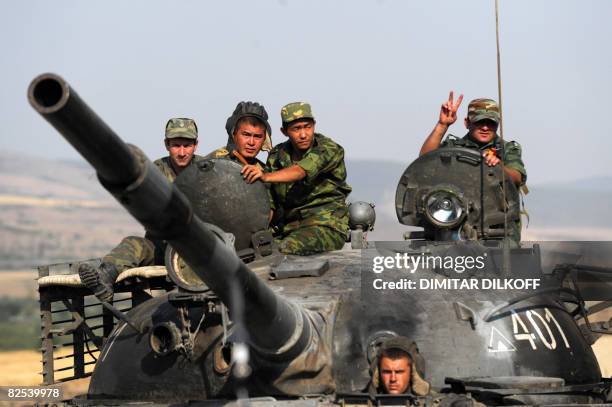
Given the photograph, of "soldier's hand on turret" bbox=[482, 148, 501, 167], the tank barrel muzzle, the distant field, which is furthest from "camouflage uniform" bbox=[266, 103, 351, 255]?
the distant field

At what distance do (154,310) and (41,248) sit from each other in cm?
4505

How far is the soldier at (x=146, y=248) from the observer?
12227 mm

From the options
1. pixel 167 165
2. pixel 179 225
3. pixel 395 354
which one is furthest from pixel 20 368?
pixel 179 225

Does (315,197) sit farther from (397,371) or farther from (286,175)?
(397,371)

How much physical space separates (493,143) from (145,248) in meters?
3.70

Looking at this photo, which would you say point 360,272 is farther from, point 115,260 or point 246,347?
point 115,260

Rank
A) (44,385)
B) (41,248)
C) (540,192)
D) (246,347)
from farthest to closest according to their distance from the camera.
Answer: (41,248), (540,192), (44,385), (246,347)

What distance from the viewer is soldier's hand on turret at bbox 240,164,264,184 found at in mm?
12438

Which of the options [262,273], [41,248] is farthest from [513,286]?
[41,248]

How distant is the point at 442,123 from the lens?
13.9 m

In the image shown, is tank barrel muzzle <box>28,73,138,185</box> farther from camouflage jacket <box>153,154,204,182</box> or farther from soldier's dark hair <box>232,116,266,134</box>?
camouflage jacket <box>153,154,204,182</box>

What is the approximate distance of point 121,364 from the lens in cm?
1157

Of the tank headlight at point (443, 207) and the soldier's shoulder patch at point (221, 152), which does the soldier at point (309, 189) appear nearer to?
the tank headlight at point (443, 207)

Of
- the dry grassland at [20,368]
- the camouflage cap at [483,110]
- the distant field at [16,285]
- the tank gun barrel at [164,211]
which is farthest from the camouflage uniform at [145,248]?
the distant field at [16,285]
